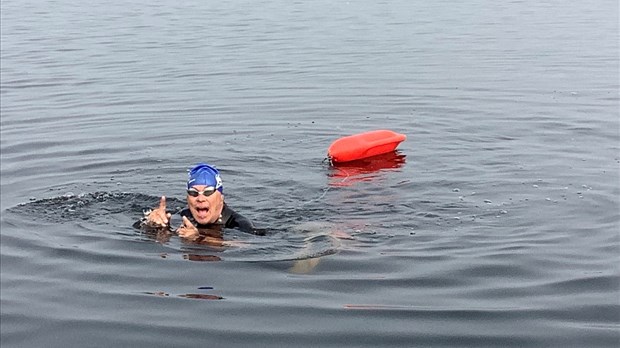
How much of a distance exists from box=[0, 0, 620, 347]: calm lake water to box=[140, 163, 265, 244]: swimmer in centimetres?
18

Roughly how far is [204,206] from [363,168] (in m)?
4.19

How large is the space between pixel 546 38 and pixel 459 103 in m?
10.9

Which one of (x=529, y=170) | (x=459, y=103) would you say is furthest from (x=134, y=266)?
(x=459, y=103)

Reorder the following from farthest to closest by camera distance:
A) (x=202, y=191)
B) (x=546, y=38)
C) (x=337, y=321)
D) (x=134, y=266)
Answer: (x=546, y=38), (x=202, y=191), (x=134, y=266), (x=337, y=321)

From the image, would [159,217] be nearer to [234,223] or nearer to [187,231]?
[187,231]

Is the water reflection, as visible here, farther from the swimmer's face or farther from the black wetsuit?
the swimmer's face

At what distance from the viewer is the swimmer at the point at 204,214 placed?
10117 millimetres

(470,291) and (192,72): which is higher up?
(192,72)

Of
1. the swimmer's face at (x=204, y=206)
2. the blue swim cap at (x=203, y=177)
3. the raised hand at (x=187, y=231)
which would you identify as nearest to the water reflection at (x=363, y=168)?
the swimmer's face at (x=204, y=206)

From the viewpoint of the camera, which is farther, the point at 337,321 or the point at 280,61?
the point at 280,61

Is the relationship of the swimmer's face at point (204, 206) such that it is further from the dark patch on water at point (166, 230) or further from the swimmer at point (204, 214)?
the dark patch on water at point (166, 230)

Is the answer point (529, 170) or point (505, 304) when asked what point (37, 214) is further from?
point (529, 170)

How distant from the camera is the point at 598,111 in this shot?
1788cm

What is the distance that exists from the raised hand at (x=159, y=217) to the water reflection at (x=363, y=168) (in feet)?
11.1
